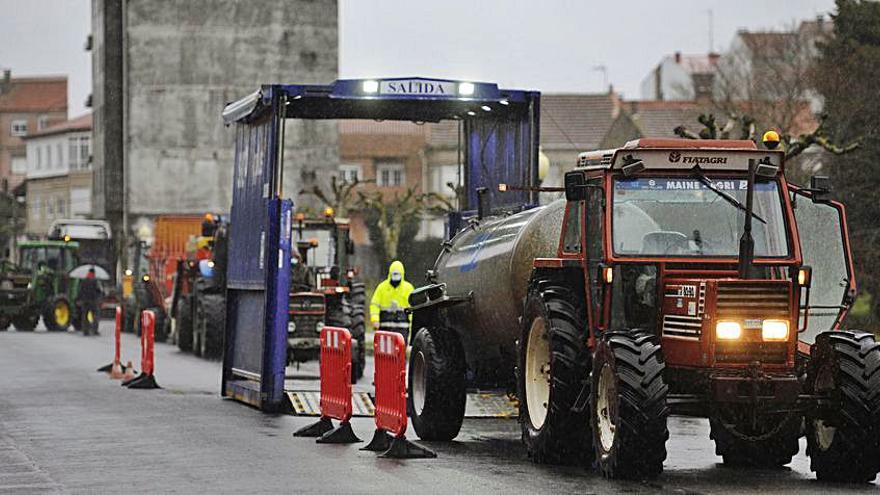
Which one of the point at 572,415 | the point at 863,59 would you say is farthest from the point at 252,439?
the point at 863,59

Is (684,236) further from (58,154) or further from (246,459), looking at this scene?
(58,154)

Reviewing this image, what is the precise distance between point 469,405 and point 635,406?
23.7 ft

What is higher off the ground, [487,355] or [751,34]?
[751,34]

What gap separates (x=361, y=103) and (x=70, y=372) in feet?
29.5

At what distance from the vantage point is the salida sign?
19048 millimetres

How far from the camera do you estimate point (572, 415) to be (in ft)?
43.7

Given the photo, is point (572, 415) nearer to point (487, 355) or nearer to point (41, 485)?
point (487, 355)

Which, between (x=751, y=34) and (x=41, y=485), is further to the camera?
(x=751, y=34)

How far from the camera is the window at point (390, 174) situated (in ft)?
313

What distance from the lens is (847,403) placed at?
12.2 metres

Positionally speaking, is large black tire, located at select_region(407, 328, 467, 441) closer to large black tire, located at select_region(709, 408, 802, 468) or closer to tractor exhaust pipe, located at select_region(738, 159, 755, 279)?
large black tire, located at select_region(709, 408, 802, 468)

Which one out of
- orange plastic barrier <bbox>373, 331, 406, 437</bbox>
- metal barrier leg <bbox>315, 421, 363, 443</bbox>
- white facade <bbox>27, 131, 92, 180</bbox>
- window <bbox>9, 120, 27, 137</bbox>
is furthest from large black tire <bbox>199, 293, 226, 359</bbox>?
window <bbox>9, 120, 27, 137</bbox>

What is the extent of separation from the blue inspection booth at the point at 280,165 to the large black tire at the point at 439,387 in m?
2.69

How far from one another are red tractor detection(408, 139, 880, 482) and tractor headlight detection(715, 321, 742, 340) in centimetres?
1
